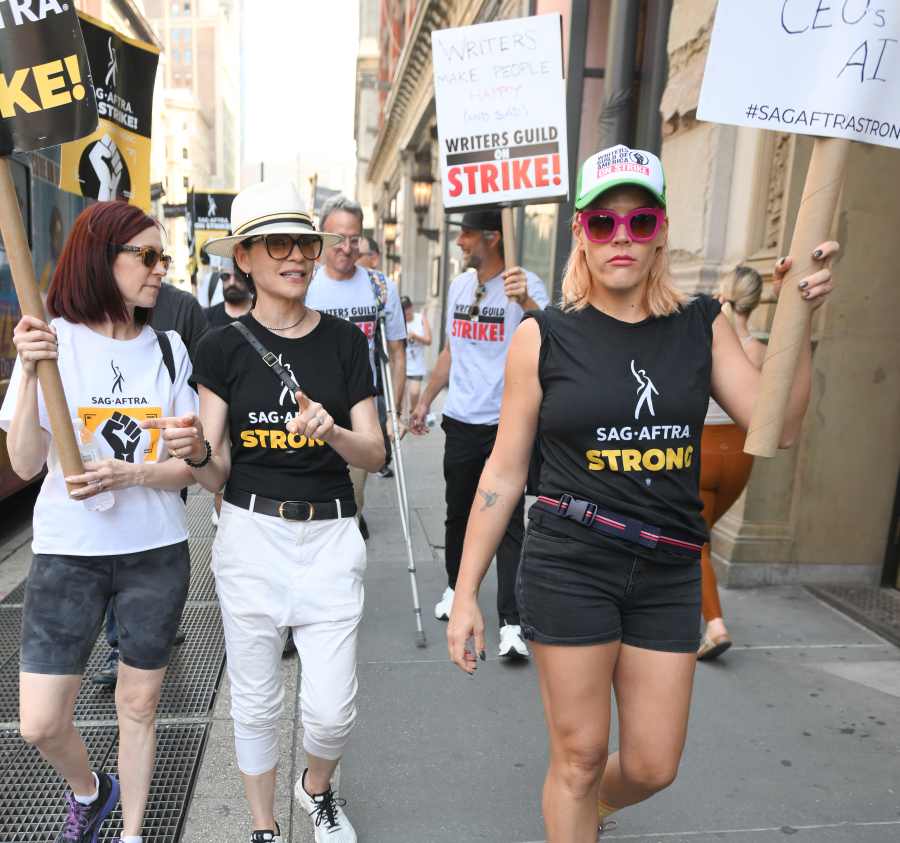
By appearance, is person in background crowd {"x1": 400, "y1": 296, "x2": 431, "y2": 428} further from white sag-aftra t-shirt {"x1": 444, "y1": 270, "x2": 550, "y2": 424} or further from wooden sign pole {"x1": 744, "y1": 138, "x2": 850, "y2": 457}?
wooden sign pole {"x1": 744, "y1": 138, "x2": 850, "y2": 457}

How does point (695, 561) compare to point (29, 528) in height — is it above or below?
above

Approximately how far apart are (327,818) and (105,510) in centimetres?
126

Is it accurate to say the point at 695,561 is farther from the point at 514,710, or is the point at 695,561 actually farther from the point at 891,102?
the point at 514,710

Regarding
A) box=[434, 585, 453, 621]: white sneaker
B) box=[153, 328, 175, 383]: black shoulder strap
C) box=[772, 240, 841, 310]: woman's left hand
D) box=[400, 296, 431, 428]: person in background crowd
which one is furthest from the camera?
box=[400, 296, 431, 428]: person in background crowd

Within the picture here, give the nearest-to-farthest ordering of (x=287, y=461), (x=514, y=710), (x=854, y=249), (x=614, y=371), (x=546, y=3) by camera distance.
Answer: (x=614, y=371) < (x=287, y=461) < (x=514, y=710) < (x=854, y=249) < (x=546, y=3)

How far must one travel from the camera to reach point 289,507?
2.51 meters

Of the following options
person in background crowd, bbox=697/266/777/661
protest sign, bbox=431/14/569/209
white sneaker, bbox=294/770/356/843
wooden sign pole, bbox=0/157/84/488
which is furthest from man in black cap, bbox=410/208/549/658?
wooden sign pole, bbox=0/157/84/488

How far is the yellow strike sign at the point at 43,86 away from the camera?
214 cm

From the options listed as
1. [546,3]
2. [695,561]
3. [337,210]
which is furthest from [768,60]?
[546,3]

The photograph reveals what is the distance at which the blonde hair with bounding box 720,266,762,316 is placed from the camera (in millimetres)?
3988

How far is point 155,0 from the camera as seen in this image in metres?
144

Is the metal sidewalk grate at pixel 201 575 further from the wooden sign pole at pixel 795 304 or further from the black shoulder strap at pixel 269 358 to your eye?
the wooden sign pole at pixel 795 304

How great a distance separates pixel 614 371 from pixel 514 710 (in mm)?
2104

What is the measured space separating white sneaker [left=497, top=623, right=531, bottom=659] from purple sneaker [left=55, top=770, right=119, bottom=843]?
200cm
